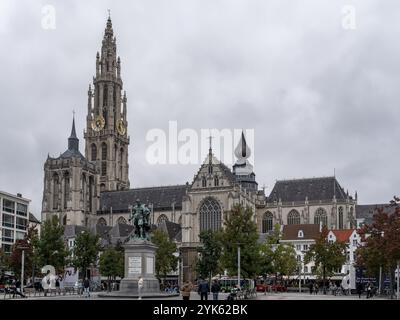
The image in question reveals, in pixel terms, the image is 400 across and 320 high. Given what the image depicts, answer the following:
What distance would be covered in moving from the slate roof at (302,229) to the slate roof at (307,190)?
980 centimetres

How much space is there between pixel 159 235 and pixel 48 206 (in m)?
48.6

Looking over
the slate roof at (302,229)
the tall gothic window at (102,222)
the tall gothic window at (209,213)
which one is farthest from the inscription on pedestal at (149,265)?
the tall gothic window at (102,222)

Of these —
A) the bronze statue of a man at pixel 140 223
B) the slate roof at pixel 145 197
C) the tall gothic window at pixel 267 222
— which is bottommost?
the bronze statue of a man at pixel 140 223

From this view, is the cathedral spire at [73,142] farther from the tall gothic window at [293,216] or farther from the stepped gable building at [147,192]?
the tall gothic window at [293,216]

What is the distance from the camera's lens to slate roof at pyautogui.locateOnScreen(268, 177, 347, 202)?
385 feet

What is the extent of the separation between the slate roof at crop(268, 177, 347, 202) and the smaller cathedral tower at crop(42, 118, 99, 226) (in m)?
39.0

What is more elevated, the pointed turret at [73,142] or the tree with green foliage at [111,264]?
the pointed turret at [73,142]

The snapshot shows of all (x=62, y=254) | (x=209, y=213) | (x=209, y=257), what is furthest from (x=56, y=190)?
(x=62, y=254)

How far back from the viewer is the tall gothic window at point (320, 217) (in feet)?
377

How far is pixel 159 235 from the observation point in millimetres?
91312

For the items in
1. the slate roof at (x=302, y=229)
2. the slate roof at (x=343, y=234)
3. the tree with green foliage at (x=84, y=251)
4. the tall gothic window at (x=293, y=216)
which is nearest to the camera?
the tree with green foliage at (x=84, y=251)

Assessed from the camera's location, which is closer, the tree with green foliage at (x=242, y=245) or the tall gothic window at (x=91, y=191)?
the tree with green foliage at (x=242, y=245)
